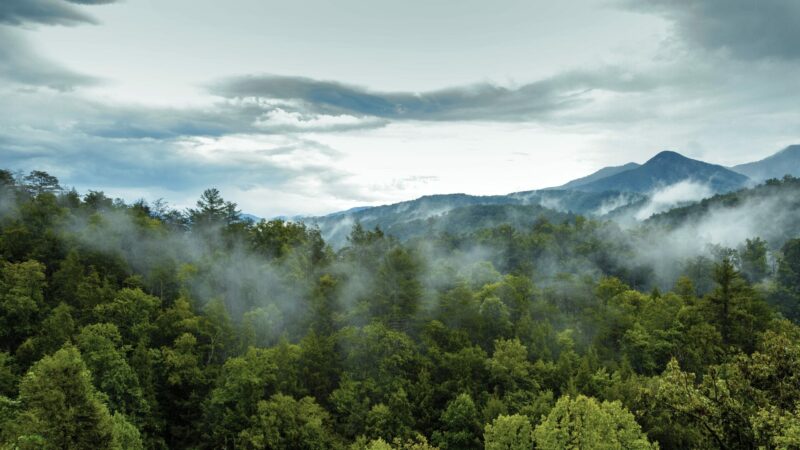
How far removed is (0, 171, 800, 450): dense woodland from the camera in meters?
38.0

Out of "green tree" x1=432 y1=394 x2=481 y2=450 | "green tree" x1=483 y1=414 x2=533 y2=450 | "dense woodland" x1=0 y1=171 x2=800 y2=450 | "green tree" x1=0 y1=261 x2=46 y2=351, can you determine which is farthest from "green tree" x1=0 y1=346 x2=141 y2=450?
"green tree" x1=432 y1=394 x2=481 y2=450

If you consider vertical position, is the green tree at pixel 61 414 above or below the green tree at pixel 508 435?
above

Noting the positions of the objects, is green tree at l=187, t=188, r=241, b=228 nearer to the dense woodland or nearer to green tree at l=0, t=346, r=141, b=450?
the dense woodland

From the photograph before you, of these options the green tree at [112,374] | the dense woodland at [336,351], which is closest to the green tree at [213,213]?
the dense woodland at [336,351]

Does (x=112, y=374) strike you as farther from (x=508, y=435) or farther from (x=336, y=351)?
(x=508, y=435)

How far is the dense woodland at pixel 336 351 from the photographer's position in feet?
125

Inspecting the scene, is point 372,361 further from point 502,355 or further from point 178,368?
point 178,368

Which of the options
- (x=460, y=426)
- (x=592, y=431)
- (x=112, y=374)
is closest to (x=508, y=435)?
(x=592, y=431)

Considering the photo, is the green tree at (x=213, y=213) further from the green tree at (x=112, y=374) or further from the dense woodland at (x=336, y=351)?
the green tree at (x=112, y=374)

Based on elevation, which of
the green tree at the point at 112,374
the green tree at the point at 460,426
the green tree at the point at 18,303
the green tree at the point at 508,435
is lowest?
the green tree at the point at 460,426

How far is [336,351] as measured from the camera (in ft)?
230

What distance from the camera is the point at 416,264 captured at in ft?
245

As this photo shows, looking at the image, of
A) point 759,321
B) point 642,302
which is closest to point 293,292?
point 642,302

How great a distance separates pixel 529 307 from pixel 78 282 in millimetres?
67151
